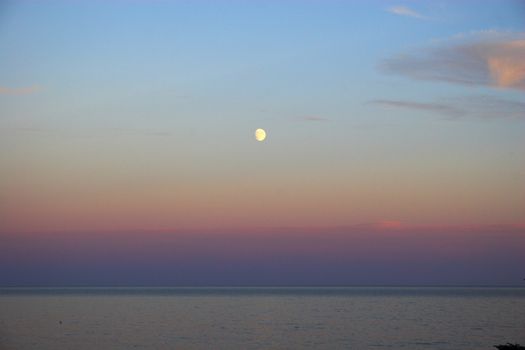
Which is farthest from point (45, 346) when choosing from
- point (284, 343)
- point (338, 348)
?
point (338, 348)

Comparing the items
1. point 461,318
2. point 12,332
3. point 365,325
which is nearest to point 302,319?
point 365,325

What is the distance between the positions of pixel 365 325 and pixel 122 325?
31.0 m

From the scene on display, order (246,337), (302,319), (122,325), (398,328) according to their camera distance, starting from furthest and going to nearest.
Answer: (302,319) < (122,325) < (398,328) < (246,337)

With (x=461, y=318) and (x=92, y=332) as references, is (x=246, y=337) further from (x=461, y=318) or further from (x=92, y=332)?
(x=461, y=318)

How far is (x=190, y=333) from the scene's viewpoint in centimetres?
7669

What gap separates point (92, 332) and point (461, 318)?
53374mm

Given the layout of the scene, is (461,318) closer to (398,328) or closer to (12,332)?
(398,328)

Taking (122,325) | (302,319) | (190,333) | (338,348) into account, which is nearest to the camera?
(338,348)

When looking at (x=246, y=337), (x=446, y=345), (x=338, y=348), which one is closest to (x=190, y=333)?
(x=246, y=337)

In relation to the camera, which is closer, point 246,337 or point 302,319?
point 246,337

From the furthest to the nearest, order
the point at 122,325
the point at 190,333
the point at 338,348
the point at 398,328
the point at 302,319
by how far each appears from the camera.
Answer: the point at 302,319 → the point at 122,325 → the point at 398,328 → the point at 190,333 → the point at 338,348

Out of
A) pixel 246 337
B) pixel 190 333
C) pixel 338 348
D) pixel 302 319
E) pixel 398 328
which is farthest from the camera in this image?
pixel 302 319

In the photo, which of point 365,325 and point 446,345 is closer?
point 446,345

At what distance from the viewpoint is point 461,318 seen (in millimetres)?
100438
